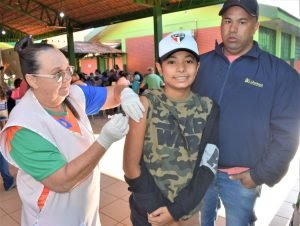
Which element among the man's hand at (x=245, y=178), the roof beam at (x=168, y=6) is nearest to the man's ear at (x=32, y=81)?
the man's hand at (x=245, y=178)

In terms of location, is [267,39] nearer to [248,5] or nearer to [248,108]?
[248,5]

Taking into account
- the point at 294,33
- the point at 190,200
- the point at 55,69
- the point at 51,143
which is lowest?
the point at 190,200

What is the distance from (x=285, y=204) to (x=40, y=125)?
9.24ft

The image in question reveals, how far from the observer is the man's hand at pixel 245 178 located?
1.53 m

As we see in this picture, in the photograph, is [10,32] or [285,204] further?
[10,32]

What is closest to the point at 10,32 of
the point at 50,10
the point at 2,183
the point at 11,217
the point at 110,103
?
the point at 50,10

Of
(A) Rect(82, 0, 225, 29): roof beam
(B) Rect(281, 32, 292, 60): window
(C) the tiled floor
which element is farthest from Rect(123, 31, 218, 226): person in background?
(B) Rect(281, 32, 292, 60): window

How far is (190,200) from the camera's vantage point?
1272 millimetres

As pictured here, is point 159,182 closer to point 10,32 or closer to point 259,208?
point 259,208

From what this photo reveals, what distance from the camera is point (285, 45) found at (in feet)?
54.6

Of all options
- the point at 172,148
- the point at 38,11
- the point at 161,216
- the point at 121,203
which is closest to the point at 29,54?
the point at 172,148

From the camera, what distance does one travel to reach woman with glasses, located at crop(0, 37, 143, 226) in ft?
3.72

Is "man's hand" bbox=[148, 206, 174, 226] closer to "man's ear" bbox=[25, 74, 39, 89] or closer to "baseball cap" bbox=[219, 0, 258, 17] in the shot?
"man's ear" bbox=[25, 74, 39, 89]

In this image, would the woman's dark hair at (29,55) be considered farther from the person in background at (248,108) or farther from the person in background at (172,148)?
the person in background at (248,108)
